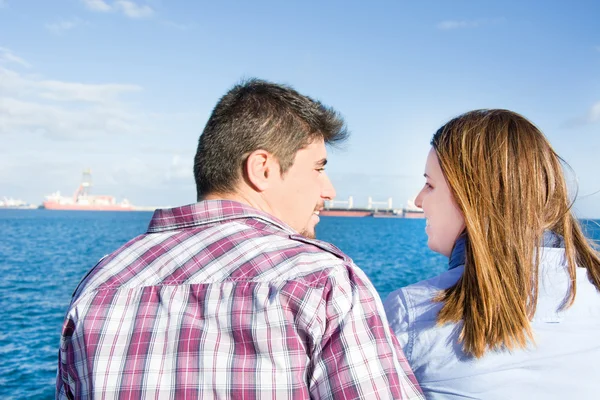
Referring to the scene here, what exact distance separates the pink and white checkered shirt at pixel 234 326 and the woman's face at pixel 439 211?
486mm

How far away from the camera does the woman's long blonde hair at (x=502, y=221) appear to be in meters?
1.34

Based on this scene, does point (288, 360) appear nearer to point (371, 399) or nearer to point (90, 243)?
point (371, 399)

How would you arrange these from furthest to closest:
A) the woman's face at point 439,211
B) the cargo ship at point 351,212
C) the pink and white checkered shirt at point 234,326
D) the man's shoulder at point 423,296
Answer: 1. the cargo ship at point 351,212
2. the woman's face at point 439,211
3. the man's shoulder at point 423,296
4. the pink and white checkered shirt at point 234,326

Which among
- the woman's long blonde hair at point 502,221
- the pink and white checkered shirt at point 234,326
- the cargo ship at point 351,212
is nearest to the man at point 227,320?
the pink and white checkered shirt at point 234,326

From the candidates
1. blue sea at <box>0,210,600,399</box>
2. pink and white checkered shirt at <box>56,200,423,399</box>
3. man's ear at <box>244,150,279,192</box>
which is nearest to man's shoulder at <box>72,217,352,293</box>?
pink and white checkered shirt at <box>56,200,423,399</box>

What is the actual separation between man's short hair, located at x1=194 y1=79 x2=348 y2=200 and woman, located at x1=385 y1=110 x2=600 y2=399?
0.35m

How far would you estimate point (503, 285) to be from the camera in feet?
4.55

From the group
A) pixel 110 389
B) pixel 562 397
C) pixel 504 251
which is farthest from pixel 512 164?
pixel 110 389

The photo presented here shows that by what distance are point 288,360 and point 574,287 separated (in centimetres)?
70

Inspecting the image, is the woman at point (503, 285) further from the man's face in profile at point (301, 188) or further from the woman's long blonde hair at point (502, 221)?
the man's face in profile at point (301, 188)

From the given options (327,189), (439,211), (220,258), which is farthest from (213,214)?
(439,211)

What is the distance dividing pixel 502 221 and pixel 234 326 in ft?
2.33

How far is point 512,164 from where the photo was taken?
1441 millimetres

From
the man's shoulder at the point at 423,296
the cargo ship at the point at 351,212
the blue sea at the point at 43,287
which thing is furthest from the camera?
the cargo ship at the point at 351,212
